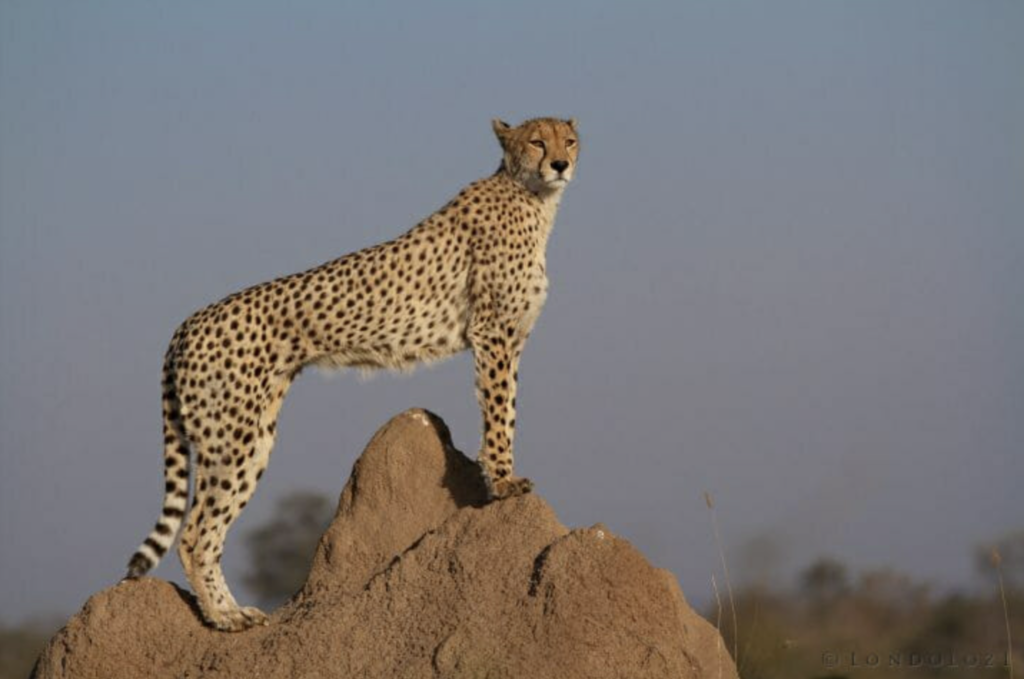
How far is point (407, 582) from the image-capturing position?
22.7 ft

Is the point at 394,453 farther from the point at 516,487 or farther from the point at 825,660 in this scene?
the point at 825,660

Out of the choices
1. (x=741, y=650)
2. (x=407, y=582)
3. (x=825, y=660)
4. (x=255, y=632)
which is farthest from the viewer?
(x=825, y=660)

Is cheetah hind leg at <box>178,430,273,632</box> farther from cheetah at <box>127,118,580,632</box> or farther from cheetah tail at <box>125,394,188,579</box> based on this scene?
cheetah tail at <box>125,394,188,579</box>

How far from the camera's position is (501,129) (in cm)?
855

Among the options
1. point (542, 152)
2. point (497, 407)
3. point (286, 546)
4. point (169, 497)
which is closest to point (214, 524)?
point (169, 497)

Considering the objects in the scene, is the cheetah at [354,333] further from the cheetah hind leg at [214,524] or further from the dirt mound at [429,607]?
the dirt mound at [429,607]

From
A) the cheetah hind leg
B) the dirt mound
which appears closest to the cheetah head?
the dirt mound

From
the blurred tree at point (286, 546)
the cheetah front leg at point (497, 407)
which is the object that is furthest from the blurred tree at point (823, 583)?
the blurred tree at point (286, 546)

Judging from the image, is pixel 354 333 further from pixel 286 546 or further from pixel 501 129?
pixel 286 546

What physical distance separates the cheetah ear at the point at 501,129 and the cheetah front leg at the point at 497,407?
116cm

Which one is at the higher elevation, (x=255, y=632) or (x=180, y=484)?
(x=180, y=484)

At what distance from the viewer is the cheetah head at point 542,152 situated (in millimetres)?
8266

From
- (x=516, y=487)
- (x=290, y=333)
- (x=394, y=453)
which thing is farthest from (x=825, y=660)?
(x=290, y=333)

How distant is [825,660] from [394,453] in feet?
9.03
